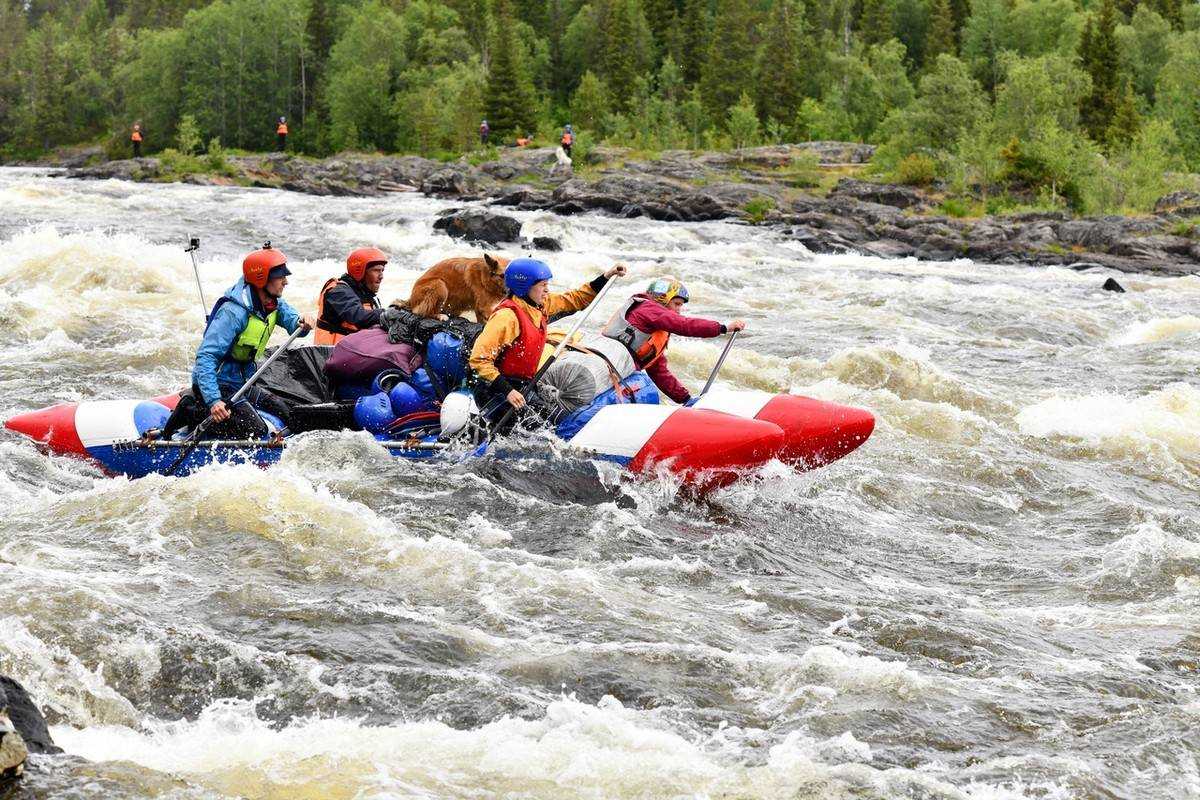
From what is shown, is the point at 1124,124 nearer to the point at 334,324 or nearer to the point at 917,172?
the point at 917,172

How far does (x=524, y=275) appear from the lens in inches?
312

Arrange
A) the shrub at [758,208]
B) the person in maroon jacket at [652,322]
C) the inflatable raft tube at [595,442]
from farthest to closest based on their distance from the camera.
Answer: the shrub at [758,208]
the person in maroon jacket at [652,322]
the inflatable raft tube at [595,442]

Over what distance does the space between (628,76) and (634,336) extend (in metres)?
54.1

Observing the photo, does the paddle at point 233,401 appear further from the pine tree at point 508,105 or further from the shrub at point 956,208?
the pine tree at point 508,105

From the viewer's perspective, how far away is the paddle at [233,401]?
25.7ft

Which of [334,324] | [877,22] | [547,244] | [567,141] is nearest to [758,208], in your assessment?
[547,244]

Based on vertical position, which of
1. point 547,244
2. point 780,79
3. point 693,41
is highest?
point 693,41

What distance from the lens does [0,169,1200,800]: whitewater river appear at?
4.58 metres

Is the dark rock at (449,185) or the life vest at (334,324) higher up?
the life vest at (334,324)

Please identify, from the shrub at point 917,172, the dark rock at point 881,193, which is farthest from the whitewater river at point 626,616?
the shrub at point 917,172

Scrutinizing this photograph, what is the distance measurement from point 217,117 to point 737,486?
59290mm

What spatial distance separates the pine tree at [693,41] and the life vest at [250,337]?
5755cm

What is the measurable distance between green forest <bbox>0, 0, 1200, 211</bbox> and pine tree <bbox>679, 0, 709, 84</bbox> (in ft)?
0.43

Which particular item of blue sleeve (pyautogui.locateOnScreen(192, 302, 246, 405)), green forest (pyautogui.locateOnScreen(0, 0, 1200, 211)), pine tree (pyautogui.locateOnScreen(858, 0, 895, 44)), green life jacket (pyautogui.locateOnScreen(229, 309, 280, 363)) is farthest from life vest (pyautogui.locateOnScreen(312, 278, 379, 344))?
pine tree (pyautogui.locateOnScreen(858, 0, 895, 44))
